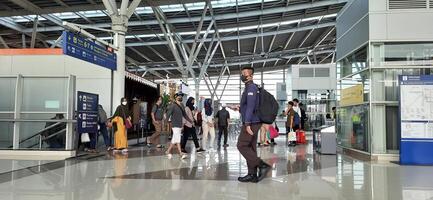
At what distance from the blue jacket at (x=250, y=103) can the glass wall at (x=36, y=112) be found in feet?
18.2

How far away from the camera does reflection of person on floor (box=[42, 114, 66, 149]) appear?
10.8m

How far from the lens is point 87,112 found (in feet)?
37.5

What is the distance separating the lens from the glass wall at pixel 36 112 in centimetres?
1083

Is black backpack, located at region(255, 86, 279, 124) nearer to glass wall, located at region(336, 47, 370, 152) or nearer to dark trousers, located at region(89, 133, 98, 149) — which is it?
glass wall, located at region(336, 47, 370, 152)

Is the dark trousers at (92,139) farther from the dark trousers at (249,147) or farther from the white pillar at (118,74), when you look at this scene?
the dark trousers at (249,147)

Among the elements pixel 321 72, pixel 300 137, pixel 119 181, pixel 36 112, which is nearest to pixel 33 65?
pixel 36 112

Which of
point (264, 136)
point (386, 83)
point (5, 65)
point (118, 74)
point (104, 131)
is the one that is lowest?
point (264, 136)

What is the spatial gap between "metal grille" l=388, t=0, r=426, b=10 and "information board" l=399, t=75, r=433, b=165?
5.78 feet

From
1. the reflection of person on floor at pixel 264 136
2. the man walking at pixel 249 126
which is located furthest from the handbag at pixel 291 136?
the man walking at pixel 249 126

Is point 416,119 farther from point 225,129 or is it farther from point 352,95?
point 225,129

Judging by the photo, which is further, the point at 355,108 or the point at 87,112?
the point at 355,108

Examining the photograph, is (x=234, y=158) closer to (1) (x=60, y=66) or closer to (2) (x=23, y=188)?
(2) (x=23, y=188)

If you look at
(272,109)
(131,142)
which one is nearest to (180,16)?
(131,142)

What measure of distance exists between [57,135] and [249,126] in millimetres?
6110
